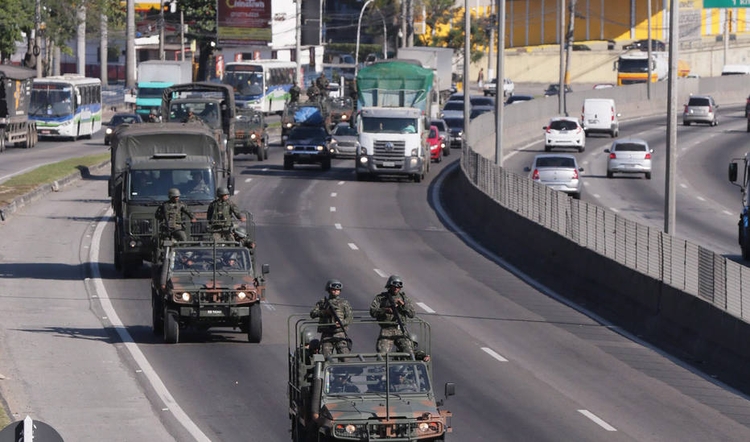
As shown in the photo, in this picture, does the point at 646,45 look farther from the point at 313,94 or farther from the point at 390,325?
the point at 390,325

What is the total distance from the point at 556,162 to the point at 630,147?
10159 mm

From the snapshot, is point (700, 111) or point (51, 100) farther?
point (700, 111)

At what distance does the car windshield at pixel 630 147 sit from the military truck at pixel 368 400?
44160mm

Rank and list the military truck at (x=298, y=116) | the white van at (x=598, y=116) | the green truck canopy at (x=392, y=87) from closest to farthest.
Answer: the green truck canopy at (x=392, y=87) → the military truck at (x=298, y=116) → the white van at (x=598, y=116)

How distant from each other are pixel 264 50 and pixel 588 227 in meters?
102

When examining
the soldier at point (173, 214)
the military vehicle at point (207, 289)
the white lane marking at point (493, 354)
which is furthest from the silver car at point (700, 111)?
the military vehicle at point (207, 289)

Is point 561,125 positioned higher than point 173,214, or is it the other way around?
point 561,125

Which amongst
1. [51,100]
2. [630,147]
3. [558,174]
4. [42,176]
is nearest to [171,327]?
[558,174]

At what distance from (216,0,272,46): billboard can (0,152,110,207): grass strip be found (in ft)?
169

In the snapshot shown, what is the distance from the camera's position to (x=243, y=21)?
360 ft

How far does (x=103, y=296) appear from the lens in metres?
27.7

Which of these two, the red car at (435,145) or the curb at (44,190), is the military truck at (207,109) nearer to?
the curb at (44,190)

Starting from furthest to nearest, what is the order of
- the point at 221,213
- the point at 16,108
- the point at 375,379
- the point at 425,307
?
the point at 16,108
the point at 425,307
the point at 221,213
the point at 375,379

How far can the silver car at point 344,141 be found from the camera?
62906 millimetres
